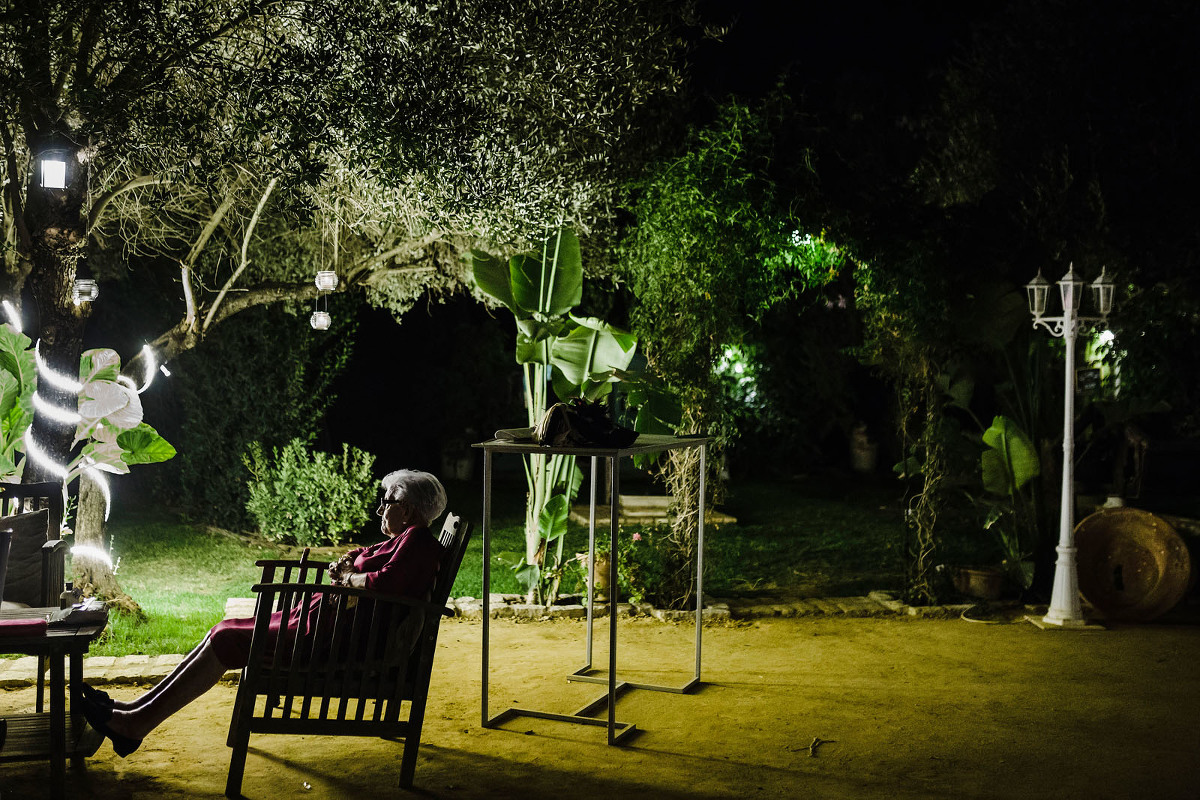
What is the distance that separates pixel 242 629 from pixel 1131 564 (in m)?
6.85

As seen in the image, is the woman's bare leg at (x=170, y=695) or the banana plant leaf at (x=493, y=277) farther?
the banana plant leaf at (x=493, y=277)

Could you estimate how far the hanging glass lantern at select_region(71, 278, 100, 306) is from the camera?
280 inches

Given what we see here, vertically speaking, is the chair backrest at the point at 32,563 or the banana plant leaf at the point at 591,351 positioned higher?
the banana plant leaf at the point at 591,351

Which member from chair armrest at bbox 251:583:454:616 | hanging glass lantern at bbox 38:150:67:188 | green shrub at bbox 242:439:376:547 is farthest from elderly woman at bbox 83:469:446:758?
green shrub at bbox 242:439:376:547

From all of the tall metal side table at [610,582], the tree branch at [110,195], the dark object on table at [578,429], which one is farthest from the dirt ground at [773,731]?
the tree branch at [110,195]

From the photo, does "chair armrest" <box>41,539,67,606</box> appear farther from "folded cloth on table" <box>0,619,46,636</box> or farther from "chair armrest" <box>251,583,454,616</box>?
"chair armrest" <box>251,583,454,616</box>

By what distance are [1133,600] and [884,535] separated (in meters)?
4.82

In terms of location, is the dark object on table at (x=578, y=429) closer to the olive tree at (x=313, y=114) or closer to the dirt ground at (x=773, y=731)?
the dirt ground at (x=773, y=731)

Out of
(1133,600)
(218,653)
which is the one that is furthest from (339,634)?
(1133,600)

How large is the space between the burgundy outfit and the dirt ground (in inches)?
21.5

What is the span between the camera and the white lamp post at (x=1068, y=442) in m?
8.29

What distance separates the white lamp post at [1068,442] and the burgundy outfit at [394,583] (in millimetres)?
5510

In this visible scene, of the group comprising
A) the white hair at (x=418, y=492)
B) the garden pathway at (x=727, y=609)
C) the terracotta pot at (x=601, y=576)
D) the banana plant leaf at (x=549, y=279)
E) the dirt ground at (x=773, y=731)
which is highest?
the banana plant leaf at (x=549, y=279)

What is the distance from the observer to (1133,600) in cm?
850
